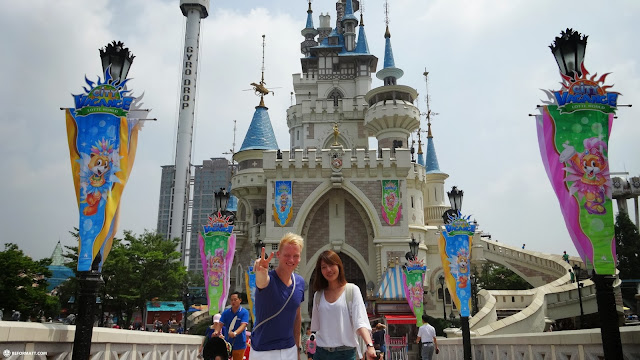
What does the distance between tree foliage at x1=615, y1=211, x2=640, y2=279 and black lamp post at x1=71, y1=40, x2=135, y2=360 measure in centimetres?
3404

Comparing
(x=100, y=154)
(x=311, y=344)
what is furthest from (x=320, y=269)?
(x=100, y=154)

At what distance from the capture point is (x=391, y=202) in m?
30.9

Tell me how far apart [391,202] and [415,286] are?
10621 millimetres

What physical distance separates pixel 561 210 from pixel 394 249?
22.7 meters

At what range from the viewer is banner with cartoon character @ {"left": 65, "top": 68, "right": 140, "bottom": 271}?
7.18 m

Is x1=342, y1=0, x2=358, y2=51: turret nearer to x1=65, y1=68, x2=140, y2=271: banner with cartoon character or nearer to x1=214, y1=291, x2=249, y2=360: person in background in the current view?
x1=65, y1=68, x2=140, y2=271: banner with cartoon character

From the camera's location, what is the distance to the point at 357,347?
4246 millimetres

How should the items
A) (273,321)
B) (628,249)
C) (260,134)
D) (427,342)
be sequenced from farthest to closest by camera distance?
(260,134) → (628,249) → (427,342) → (273,321)

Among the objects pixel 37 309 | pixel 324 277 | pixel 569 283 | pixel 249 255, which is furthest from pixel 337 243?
pixel 324 277

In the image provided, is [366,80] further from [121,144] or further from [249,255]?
[121,144]

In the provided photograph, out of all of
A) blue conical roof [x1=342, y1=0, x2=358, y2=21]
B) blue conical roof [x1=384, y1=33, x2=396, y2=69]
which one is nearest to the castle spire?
blue conical roof [x1=384, y1=33, x2=396, y2=69]

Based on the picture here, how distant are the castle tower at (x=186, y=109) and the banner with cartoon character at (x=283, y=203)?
29082 mm

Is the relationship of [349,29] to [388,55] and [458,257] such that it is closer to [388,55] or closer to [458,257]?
[388,55]

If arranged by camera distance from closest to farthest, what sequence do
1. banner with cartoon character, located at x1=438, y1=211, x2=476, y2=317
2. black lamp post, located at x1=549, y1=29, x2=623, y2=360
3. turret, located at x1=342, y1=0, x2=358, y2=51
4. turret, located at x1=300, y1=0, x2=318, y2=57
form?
black lamp post, located at x1=549, y1=29, x2=623, y2=360 → banner with cartoon character, located at x1=438, y1=211, x2=476, y2=317 → turret, located at x1=342, y1=0, x2=358, y2=51 → turret, located at x1=300, y1=0, x2=318, y2=57
